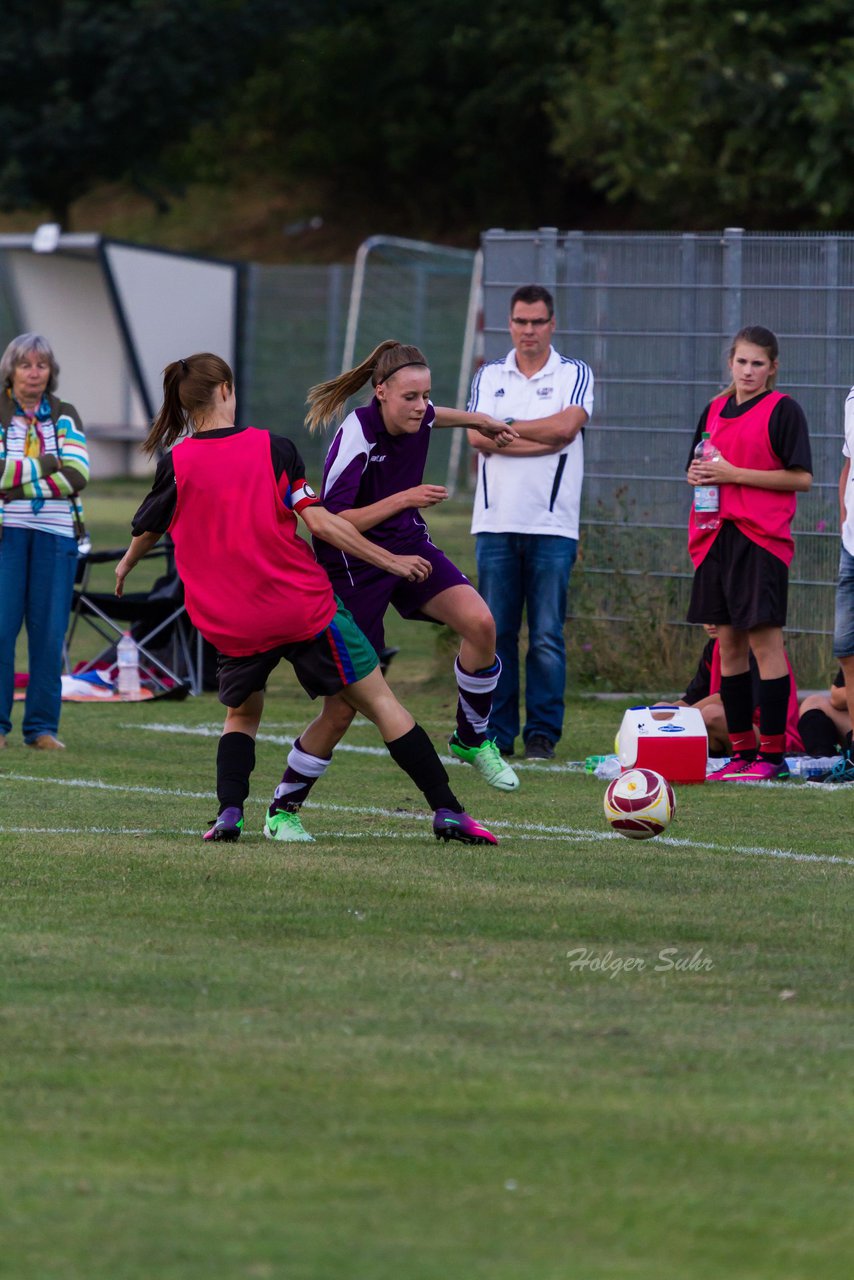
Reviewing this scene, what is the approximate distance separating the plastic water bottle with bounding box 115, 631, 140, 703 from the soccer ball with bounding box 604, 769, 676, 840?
20.3ft

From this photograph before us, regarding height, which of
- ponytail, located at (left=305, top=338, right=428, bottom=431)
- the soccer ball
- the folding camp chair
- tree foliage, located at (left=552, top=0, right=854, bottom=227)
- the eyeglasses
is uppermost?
tree foliage, located at (left=552, top=0, right=854, bottom=227)

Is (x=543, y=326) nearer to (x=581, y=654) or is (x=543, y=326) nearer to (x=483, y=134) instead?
(x=581, y=654)

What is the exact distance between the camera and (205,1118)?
4289 mm

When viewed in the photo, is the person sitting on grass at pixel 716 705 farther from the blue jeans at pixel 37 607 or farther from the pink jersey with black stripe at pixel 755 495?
the blue jeans at pixel 37 607

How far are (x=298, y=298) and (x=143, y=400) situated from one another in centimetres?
443

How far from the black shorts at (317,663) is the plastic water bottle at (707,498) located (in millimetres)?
2722

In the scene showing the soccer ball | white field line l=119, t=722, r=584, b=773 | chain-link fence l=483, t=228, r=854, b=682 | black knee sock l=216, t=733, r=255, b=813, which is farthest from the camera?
chain-link fence l=483, t=228, r=854, b=682

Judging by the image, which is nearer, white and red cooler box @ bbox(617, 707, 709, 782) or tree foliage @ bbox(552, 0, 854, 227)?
white and red cooler box @ bbox(617, 707, 709, 782)

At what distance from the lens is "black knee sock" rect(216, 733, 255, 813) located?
769 centimetres

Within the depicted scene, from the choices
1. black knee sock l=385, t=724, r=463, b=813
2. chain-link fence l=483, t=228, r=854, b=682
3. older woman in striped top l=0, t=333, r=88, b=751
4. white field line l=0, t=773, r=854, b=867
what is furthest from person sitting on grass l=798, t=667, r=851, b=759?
older woman in striped top l=0, t=333, r=88, b=751

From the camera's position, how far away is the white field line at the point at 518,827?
25.4ft

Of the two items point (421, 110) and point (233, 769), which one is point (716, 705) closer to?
point (233, 769)

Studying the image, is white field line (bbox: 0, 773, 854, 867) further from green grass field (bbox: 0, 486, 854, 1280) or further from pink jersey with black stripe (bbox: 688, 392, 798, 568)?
pink jersey with black stripe (bbox: 688, 392, 798, 568)

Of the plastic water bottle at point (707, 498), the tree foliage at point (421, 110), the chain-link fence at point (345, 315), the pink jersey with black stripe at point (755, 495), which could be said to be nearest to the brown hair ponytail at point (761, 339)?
the pink jersey with black stripe at point (755, 495)
